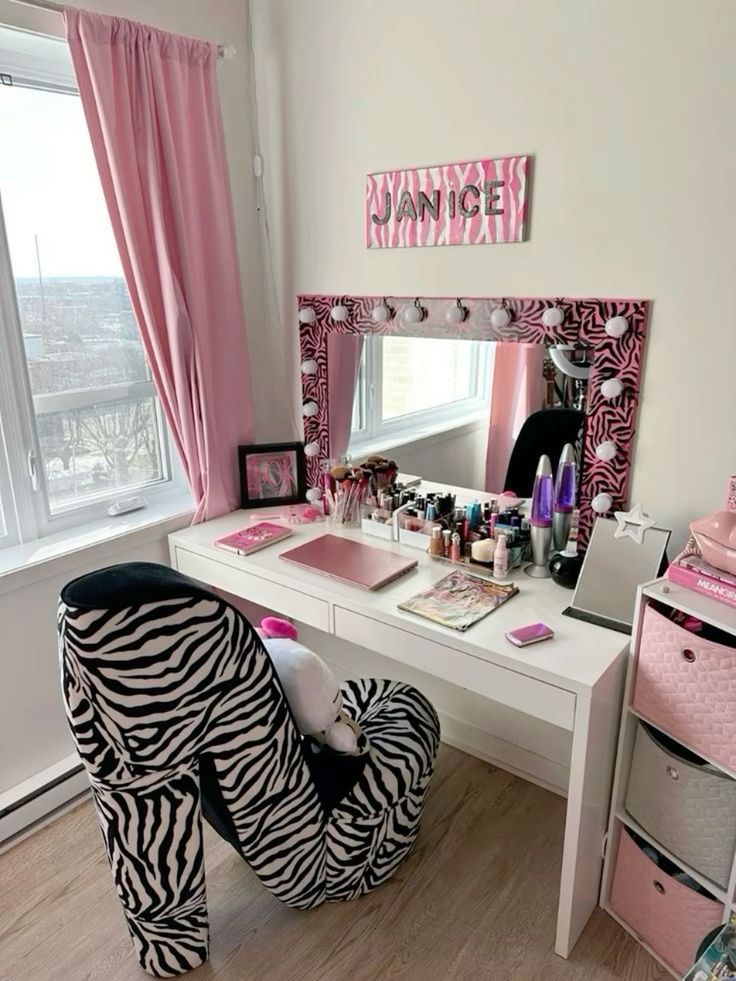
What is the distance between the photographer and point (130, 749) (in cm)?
126

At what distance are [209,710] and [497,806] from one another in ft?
3.64

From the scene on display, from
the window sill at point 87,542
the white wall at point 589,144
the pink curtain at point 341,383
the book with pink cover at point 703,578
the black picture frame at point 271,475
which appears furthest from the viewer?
the black picture frame at point 271,475

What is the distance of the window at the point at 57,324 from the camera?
1819 millimetres

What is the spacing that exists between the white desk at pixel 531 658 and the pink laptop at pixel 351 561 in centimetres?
3

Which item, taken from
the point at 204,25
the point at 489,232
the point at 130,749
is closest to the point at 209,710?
the point at 130,749

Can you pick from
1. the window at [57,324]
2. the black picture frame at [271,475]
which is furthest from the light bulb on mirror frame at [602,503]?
the window at [57,324]

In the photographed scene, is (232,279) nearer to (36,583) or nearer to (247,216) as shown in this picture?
(247,216)

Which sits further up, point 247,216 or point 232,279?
point 247,216

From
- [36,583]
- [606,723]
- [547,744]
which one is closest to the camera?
[606,723]

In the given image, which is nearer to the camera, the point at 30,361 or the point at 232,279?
the point at 30,361

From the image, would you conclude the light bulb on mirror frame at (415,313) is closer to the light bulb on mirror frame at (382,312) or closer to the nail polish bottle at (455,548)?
the light bulb on mirror frame at (382,312)

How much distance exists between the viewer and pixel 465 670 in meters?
1.51

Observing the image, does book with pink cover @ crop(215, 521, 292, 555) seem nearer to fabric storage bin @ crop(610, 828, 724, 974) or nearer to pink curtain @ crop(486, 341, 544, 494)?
pink curtain @ crop(486, 341, 544, 494)

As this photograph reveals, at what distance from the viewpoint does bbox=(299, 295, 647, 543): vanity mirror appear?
1.64m
